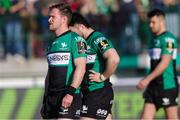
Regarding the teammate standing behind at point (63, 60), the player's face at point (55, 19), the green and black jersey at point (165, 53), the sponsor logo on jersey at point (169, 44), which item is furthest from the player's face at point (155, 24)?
the player's face at point (55, 19)

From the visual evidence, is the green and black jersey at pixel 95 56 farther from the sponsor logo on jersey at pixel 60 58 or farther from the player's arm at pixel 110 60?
the sponsor logo on jersey at pixel 60 58

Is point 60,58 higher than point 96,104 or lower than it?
higher

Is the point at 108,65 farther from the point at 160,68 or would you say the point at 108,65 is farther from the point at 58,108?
the point at 160,68

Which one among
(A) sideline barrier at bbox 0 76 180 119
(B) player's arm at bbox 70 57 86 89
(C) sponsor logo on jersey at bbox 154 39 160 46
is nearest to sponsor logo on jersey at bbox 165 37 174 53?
(C) sponsor logo on jersey at bbox 154 39 160 46

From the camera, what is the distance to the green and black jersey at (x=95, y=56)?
666cm

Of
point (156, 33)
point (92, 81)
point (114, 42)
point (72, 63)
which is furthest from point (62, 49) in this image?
point (114, 42)

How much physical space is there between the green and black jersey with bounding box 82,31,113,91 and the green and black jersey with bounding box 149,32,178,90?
1.44m

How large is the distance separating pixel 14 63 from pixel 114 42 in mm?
1897

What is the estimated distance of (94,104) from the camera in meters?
6.73

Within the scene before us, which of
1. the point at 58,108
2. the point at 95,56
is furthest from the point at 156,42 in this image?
the point at 58,108

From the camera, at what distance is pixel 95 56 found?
6.73 meters

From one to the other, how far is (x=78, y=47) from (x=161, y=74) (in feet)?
7.28

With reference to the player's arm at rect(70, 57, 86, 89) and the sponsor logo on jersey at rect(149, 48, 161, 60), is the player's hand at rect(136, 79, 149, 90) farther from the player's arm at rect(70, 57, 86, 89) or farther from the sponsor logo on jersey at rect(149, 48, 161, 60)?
the player's arm at rect(70, 57, 86, 89)

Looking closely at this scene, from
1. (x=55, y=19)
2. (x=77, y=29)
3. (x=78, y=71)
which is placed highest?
(x=55, y=19)
